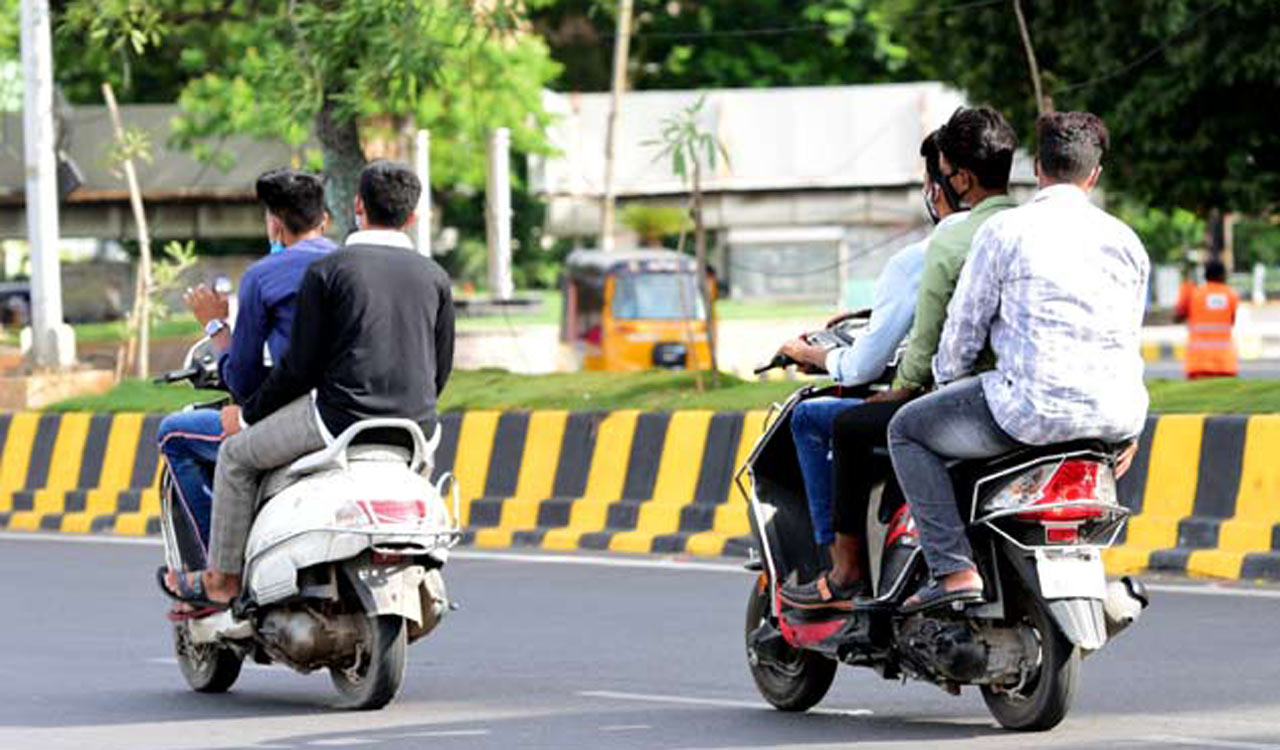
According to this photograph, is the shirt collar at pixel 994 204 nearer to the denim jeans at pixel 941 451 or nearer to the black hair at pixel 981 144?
the black hair at pixel 981 144

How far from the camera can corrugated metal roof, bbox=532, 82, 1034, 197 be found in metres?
46.1

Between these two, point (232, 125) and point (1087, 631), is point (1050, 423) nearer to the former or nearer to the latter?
point (1087, 631)

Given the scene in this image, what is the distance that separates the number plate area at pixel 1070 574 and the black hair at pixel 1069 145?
1001 millimetres

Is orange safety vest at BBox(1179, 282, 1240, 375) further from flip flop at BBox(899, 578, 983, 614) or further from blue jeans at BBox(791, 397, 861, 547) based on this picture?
flip flop at BBox(899, 578, 983, 614)

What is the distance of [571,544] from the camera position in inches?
628

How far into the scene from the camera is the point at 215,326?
973 centimetres

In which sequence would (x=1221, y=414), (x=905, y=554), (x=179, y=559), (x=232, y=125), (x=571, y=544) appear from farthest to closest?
(x=232, y=125), (x=571, y=544), (x=1221, y=414), (x=179, y=559), (x=905, y=554)

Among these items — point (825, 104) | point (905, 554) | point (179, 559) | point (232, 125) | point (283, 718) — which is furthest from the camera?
point (825, 104)

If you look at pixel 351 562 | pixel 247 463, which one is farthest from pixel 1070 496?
pixel 247 463

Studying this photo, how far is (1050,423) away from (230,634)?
2929 mm

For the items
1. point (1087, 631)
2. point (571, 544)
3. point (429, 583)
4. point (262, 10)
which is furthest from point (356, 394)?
point (262, 10)

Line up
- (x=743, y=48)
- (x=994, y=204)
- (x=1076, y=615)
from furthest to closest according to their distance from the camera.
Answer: (x=743, y=48), (x=994, y=204), (x=1076, y=615)

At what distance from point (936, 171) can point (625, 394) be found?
9.19m

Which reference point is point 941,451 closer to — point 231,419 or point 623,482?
point 231,419
